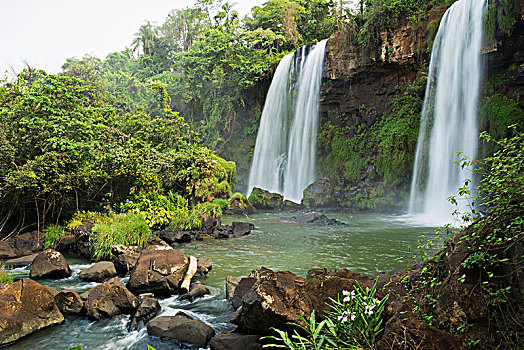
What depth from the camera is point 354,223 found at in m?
14.5

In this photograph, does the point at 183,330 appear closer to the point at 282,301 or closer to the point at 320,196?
the point at 282,301

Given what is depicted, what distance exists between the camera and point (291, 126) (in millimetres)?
22922

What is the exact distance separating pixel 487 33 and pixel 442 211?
25.6 feet

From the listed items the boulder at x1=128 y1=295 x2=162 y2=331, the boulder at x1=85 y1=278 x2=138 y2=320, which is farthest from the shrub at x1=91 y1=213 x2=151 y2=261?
the boulder at x1=128 y1=295 x2=162 y2=331

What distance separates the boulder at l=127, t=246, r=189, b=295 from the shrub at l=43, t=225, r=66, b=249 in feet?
14.6

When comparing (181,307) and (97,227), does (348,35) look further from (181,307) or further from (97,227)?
(181,307)

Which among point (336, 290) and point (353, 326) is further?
point (336, 290)

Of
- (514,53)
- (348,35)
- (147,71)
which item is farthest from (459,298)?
(147,71)

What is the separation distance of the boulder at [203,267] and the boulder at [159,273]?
2.39ft

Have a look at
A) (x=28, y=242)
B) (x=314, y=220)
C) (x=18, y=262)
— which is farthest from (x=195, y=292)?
(x=314, y=220)

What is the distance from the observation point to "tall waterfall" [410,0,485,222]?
1444cm

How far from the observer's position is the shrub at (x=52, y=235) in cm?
902

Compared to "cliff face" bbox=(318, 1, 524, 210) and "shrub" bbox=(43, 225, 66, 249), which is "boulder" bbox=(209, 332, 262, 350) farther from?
"cliff face" bbox=(318, 1, 524, 210)

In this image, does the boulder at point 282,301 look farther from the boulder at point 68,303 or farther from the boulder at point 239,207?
the boulder at point 239,207
